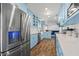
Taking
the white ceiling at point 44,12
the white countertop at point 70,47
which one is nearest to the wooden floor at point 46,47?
the white ceiling at point 44,12

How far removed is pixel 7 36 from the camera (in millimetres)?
1520

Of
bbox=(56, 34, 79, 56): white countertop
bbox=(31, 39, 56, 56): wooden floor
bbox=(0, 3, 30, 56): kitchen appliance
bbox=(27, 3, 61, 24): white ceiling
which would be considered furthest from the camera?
bbox=(31, 39, 56, 56): wooden floor

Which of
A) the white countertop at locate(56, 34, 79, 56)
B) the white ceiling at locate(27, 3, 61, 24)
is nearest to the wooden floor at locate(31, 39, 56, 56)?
the white ceiling at locate(27, 3, 61, 24)

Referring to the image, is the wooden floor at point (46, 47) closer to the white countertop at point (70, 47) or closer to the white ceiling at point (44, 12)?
the white ceiling at point (44, 12)

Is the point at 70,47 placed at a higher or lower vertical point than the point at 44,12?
lower

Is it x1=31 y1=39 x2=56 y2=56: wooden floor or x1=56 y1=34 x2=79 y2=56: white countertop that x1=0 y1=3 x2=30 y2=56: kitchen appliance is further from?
x1=31 y1=39 x2=56 y2=56: wooden floor

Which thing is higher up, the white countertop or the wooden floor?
the white countertop

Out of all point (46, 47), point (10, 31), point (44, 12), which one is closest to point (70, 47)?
point (10, 31)

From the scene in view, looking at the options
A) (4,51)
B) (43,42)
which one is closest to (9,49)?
(4,51)

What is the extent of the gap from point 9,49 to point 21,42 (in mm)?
390

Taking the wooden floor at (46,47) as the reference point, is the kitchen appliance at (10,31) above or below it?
above

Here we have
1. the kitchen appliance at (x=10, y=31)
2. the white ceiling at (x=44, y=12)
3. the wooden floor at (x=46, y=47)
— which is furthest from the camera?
the wooden floor at (x=46, y=47)

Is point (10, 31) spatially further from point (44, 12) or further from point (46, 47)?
point (46, 47)

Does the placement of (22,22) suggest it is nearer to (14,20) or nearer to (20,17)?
(20,17)
